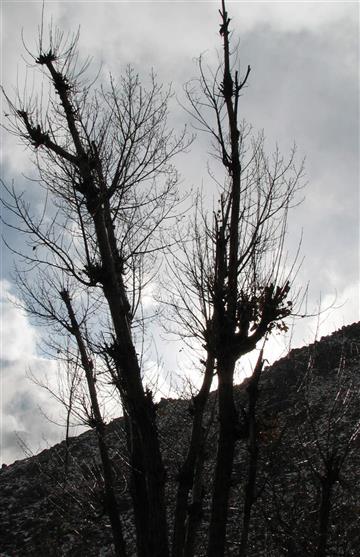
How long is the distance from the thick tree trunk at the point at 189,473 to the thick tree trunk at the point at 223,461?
110 cm

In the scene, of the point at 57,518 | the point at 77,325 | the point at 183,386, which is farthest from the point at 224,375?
the point at 57,518

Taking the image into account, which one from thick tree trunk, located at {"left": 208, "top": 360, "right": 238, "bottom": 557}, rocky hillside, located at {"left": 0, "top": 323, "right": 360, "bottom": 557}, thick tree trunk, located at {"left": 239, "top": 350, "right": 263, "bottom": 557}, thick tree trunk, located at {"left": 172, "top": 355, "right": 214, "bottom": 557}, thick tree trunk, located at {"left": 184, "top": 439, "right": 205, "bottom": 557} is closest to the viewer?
thick tree trunk, located at {"left": 208, "top": 360, "right": 238, "bottom": 557}

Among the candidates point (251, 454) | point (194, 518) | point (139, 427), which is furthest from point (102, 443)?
point (251, 454)

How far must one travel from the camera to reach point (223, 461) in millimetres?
5570

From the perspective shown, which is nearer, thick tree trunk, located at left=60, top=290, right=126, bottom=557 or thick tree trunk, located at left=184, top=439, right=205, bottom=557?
thick tree trunk, located at left=184, top=439, right=205, bottom=557

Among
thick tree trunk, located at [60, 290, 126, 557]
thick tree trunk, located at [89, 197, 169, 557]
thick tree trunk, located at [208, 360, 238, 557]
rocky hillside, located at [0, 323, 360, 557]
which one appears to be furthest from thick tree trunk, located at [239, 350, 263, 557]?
rocky hillside, located at [0, 323, 360, 557]

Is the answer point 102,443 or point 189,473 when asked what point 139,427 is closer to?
point 189,473

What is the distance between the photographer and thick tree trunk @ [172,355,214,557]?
643cm

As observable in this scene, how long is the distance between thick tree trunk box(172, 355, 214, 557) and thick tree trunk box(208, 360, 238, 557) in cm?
110

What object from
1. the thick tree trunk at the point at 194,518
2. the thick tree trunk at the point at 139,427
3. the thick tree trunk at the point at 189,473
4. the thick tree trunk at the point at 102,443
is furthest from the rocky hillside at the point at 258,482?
the thick tree trunk at the point at 189,473

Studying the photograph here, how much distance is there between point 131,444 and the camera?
719 cm

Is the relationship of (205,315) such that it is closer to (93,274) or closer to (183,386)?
(93,274)

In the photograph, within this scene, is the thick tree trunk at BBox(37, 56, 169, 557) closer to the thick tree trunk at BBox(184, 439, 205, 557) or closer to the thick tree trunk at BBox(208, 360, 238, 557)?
the thick tree trunk at BBox(184, 439, 205, 557)

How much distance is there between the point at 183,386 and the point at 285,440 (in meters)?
14.0
